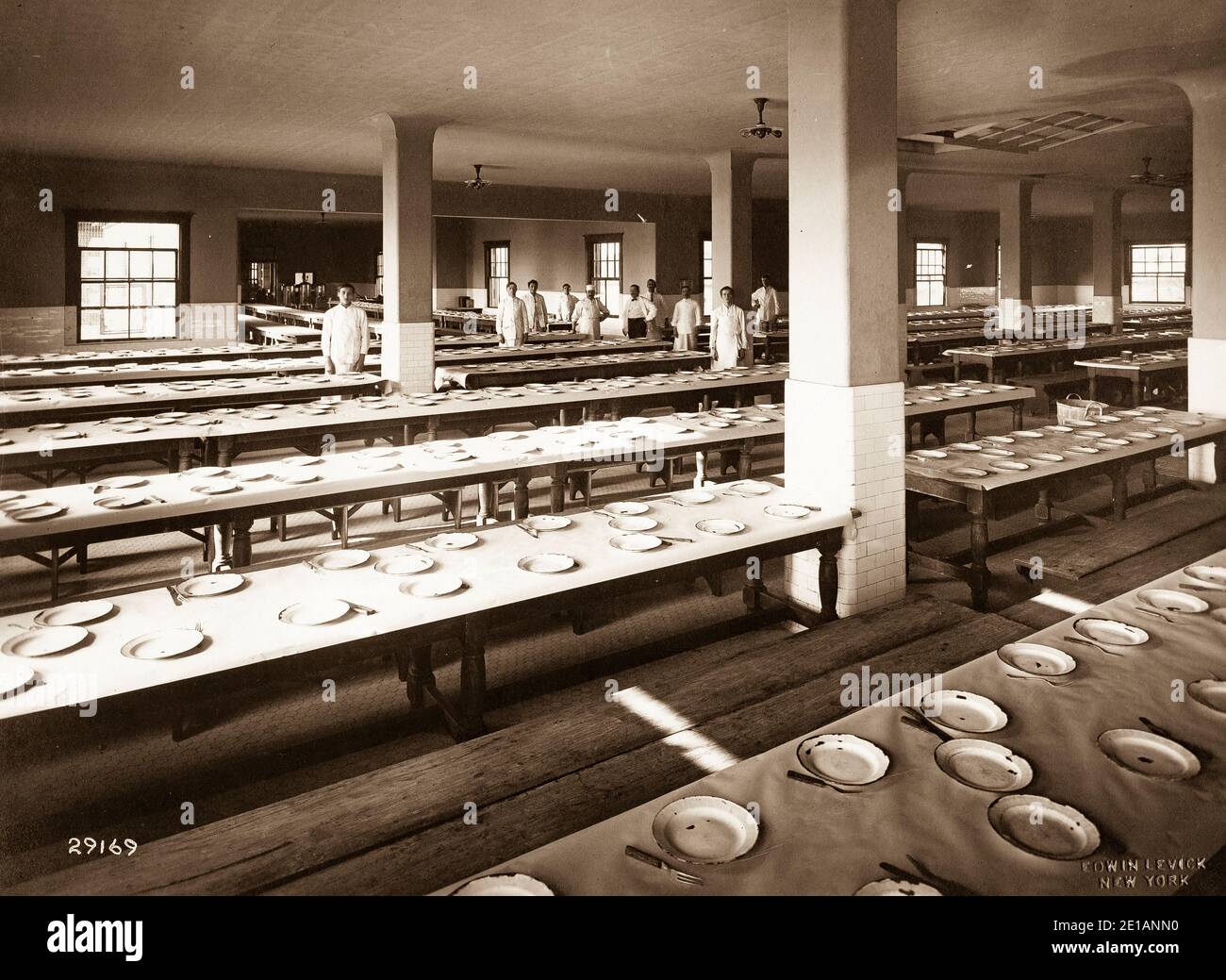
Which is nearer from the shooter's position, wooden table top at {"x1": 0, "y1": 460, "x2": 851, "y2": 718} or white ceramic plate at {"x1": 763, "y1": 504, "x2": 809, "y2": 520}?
wooden table top at {"x1": 0, "y1": 460, "x2": 851, "y2": 718}

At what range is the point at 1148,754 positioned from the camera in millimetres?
1979

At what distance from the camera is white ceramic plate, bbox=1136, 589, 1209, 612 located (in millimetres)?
2783

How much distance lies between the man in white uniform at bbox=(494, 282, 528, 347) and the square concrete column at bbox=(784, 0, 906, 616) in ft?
29.4

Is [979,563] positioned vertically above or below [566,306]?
below

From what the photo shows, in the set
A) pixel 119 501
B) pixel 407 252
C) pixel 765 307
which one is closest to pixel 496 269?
pixel 765 307

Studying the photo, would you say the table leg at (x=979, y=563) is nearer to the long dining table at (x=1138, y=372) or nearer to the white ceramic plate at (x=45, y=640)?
the white ceramic plate at (x=45, y=640)

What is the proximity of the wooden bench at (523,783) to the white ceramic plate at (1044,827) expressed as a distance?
868 millimetres

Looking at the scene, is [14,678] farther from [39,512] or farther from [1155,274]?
[1155,274]

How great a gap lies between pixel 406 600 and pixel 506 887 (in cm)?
152

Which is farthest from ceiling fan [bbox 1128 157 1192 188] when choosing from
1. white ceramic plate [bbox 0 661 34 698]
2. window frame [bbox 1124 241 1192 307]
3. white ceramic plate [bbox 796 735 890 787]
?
white ceramic plate [bbox 0 661 34 698]

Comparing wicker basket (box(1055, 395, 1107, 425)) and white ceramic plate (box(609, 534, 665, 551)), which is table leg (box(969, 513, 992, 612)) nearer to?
white ceramic plate (box(609, 534, 665, 551))

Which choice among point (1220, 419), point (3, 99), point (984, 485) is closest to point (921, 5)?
point (984, 485)
